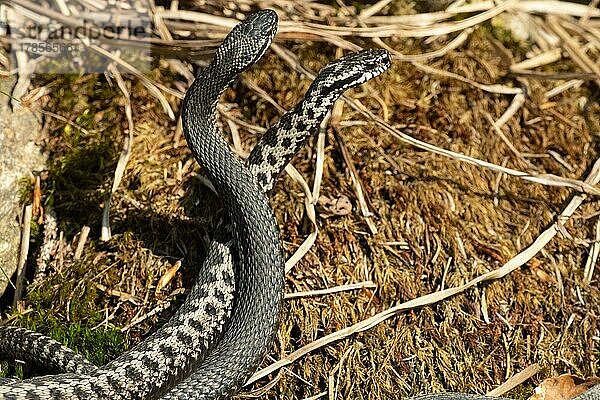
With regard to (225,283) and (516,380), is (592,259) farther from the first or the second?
(225,283)

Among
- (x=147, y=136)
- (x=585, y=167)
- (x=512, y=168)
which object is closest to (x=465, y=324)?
(x=512, y=168)

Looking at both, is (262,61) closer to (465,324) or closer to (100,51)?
(100,51)

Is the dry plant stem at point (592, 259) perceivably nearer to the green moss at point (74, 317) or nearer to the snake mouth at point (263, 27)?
the snake mouth at point (263, 27)

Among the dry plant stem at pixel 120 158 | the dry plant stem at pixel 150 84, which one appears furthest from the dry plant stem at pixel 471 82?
the dry plant stem at pixel 120 158

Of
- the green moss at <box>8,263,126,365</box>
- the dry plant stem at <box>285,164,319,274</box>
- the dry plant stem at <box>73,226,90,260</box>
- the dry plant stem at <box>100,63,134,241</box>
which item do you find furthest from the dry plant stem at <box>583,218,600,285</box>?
the dry plant stem at <box>73,226,90,260</box>

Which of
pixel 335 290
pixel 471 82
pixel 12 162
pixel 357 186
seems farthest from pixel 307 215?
pixel 12 162

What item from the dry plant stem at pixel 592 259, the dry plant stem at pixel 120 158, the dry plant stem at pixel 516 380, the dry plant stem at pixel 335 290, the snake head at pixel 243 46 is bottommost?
the dry plant stem at pixel 516 380
